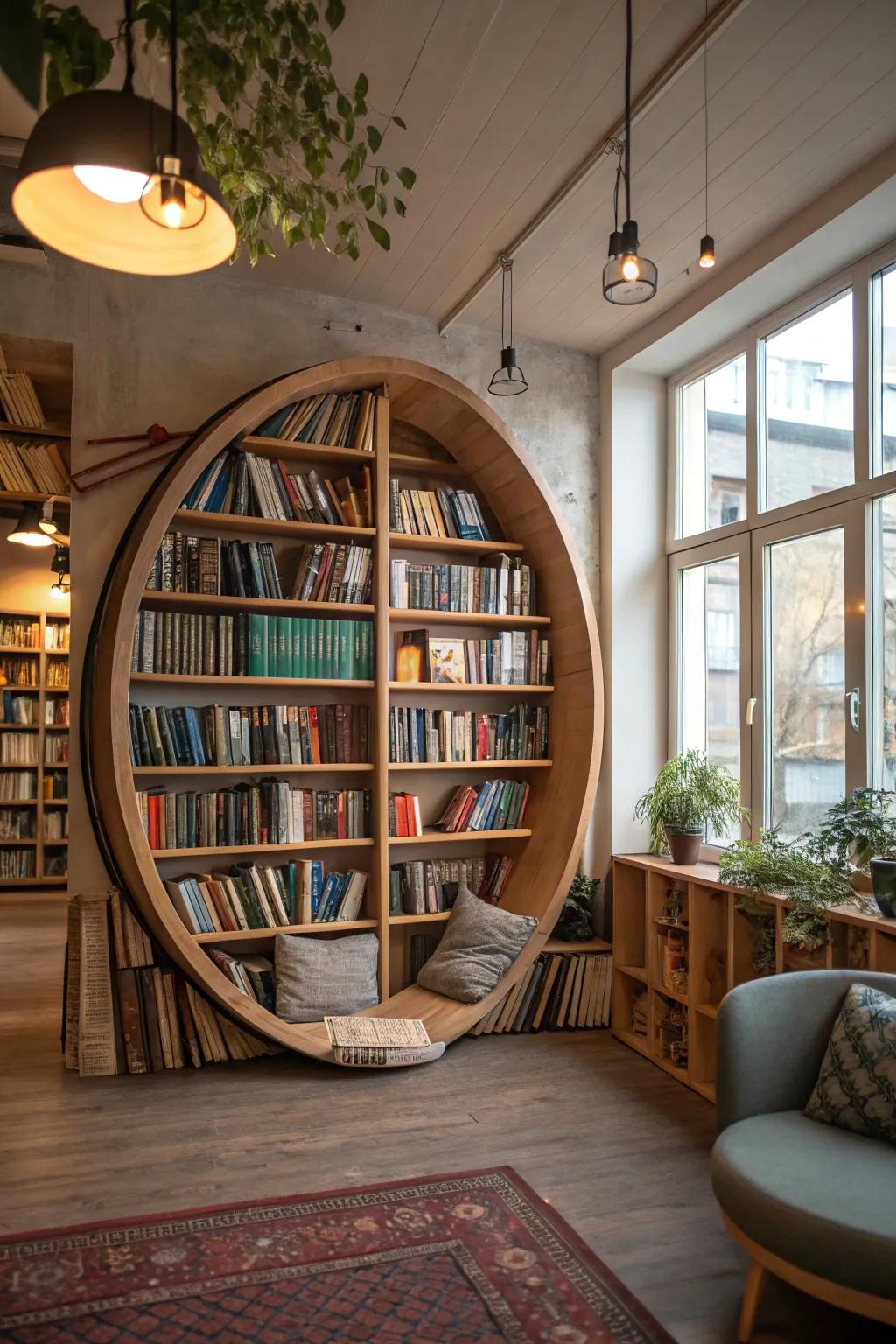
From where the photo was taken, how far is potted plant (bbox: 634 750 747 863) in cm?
393

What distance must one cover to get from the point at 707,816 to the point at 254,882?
189 centimetres

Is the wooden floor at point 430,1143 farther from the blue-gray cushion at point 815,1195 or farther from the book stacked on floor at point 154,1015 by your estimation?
the blue-gray cushion at point 815,1195

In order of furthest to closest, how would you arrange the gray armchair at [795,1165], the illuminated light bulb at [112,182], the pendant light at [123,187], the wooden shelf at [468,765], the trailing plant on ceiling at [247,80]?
the wooden shelf at [468,765]
the gray armchair at [795,1165]
the trailing plant on ceiling at [247,80]
the illuminated light bulb at [112,182]
the pendant light at [123,187]

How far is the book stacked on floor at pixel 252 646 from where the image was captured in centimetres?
375

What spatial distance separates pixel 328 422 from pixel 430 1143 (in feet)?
9.39

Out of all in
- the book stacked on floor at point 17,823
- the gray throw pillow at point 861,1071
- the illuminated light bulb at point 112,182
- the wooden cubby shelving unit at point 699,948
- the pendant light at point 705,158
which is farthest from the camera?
the book stacked on floor at point 17,823

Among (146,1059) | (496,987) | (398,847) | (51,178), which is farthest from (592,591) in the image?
(51,178)

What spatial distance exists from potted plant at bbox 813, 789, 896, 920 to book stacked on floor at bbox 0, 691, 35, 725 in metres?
6.58

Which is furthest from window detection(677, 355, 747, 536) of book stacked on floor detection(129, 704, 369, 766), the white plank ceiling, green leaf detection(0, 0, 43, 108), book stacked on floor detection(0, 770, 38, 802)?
book stacked on floor detection(0, 770, 38, 802)

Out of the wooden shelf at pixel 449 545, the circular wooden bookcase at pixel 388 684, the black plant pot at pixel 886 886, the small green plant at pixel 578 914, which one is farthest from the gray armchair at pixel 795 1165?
the wooden shelf at pixel 449 545

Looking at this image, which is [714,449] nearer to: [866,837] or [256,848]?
[866,837]

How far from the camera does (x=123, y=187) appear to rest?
63.8 inches

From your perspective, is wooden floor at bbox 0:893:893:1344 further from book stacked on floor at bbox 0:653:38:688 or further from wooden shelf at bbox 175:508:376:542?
book stacked on floor at bbox 0:653:38:688

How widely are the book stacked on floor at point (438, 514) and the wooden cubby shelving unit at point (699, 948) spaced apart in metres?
1.67
